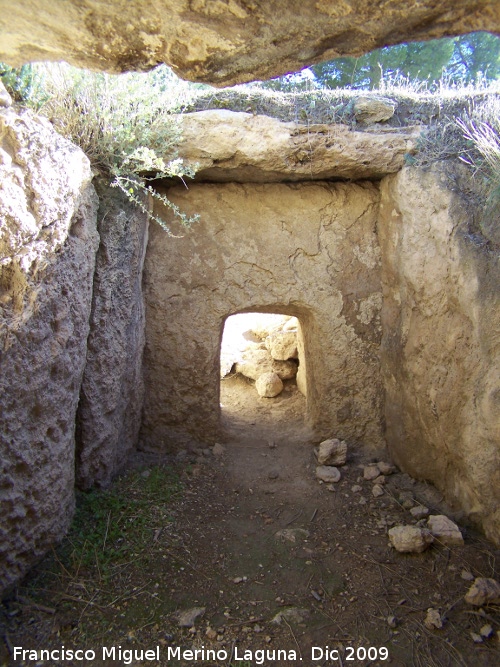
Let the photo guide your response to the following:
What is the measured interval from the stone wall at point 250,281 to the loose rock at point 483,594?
1763mm

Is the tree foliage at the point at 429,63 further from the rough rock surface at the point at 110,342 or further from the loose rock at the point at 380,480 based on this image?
the loose rock at the point at 380,480

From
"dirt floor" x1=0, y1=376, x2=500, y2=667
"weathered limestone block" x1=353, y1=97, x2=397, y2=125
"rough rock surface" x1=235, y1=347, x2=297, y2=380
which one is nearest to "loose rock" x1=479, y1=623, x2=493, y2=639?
"dirt floor" x1=0, y1=376, x2=500, y2=667

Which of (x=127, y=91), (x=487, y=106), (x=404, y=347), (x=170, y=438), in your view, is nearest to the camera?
(x=127, y=91)

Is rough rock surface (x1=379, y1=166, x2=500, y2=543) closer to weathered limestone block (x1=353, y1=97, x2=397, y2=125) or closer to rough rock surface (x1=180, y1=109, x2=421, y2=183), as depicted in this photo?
rough rock surface (x1=180, y1=109, x2=421, y2=183)

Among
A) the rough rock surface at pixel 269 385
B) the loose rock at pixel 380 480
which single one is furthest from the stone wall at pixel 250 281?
the rough rock surface at pixel 269 385

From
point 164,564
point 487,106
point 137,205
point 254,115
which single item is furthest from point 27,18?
point 487,106

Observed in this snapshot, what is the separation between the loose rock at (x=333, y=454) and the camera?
392cm

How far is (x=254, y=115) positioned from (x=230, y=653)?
126 inches

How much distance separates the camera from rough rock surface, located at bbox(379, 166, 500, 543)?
2.85 m

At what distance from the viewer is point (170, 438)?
4.04 m

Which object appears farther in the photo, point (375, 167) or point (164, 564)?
point (375, 167)

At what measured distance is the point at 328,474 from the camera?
12.3ft

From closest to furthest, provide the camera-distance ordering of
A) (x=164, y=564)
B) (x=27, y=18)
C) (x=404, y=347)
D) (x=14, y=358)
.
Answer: (x=27, y=18) → (x=14, y=358) → (x=164, y=564) → (x=404, y=347)

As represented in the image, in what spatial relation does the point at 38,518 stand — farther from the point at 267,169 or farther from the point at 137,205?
the point at 267,169
